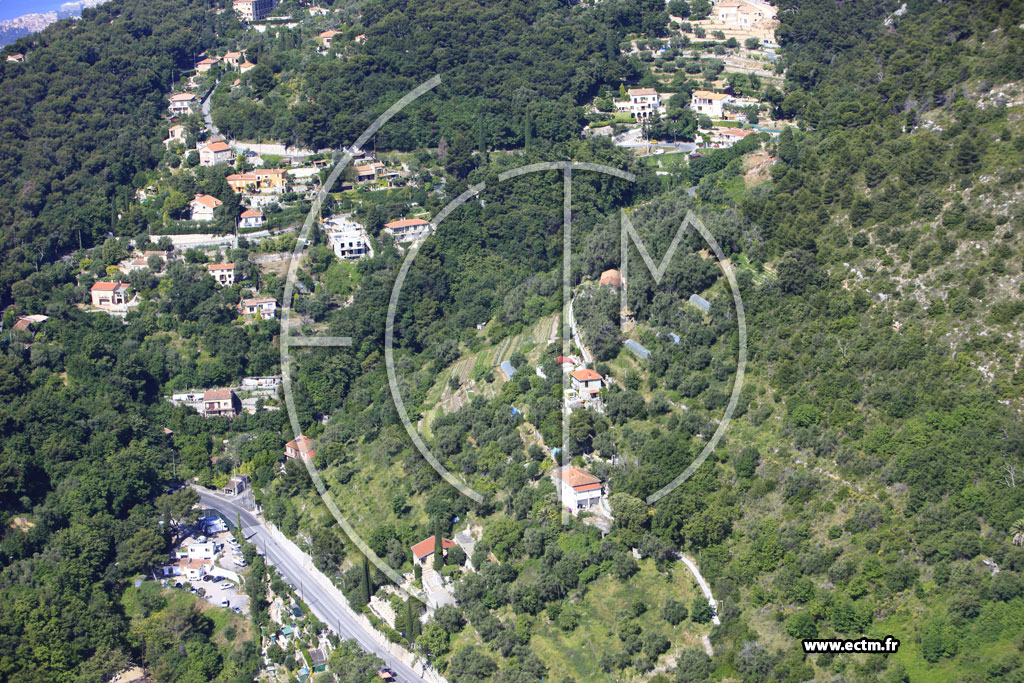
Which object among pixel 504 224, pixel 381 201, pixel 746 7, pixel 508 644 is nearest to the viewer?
pixel 508 644

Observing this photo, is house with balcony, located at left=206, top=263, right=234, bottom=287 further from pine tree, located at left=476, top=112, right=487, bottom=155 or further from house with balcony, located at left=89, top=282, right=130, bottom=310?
pine tree, located at left=476, top=112, right=487, bottom=155

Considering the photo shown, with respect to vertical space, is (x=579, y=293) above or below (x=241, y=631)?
above

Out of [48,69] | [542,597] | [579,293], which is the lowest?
[542,597]

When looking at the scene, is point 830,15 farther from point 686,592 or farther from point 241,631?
point 241,631

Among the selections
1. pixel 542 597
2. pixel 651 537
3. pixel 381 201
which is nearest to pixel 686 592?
pixel 651 537

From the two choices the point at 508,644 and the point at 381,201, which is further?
the point at 381,201

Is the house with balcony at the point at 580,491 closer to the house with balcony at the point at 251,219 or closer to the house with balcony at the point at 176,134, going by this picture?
the house with balcony at the point at 251,219
